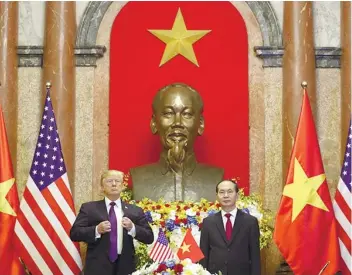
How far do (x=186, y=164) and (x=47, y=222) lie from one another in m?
1.64

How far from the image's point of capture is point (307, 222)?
7.50 m

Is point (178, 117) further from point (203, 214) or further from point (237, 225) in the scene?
point (237, 225)

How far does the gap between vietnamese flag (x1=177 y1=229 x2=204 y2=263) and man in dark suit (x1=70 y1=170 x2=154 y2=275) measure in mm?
592

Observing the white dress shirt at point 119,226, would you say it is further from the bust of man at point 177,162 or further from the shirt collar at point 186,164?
the shirt collar at point 186,164

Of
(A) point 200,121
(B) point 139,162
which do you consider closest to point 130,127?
(B) point 139,162

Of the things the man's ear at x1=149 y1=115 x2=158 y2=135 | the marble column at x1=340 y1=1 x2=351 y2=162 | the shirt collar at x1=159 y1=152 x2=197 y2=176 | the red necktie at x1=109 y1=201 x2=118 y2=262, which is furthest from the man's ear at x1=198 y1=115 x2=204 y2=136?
the red necktie at x1=109 y1=201 x2=118 y2=262

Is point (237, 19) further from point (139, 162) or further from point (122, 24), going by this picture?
point (139, 162)

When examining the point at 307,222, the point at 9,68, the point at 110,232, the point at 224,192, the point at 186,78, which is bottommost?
the point at 307,222

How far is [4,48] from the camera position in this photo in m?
8.83

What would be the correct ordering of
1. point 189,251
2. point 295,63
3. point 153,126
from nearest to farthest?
1. point 189,251
2. point 153,126
3. point 295,63

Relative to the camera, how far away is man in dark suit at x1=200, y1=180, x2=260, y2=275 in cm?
586

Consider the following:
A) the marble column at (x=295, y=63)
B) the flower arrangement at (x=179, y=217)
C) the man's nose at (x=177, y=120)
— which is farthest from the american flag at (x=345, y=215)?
the man's nose at (x=177, y=120)

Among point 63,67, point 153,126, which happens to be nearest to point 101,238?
point 153,126

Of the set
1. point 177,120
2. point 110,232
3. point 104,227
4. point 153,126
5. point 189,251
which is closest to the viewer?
point 189,251
